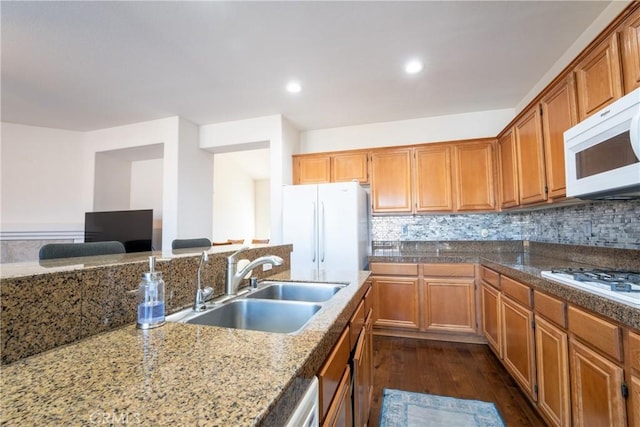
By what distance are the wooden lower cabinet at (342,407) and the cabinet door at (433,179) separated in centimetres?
245

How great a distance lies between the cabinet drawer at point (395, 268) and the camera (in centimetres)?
288

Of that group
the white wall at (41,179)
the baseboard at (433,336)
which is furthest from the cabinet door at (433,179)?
the white wall at (41,179)

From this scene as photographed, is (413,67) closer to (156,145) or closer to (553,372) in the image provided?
(553,372)

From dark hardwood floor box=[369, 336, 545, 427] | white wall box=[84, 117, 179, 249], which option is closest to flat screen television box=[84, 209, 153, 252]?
white wall box=[84, 117, 179, 249]

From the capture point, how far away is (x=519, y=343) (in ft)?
6.10

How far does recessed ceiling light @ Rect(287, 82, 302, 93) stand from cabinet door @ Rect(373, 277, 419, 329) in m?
2.12

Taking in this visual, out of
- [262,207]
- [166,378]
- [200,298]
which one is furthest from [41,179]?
[166,378]

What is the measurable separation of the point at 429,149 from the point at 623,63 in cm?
183

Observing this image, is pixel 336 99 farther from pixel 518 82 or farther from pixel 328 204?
pixel 518 82

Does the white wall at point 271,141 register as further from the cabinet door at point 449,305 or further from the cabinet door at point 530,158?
the cabinet door at point 530,158

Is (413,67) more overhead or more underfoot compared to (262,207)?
more overhead

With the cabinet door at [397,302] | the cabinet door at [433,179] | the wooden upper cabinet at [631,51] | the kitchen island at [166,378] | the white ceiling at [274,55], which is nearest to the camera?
the kitchen island at [166,378]

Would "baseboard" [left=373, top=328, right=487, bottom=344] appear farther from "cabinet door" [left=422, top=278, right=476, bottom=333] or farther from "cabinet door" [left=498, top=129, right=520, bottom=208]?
"cabinet door" [left=498, top=129, right=520, bottom=208]

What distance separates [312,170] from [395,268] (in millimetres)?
1572
